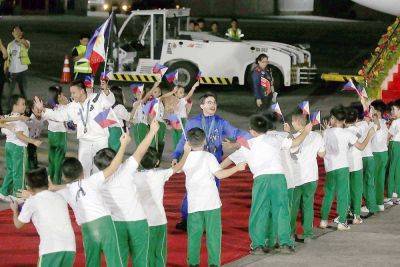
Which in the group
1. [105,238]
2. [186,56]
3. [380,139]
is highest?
[186,56]

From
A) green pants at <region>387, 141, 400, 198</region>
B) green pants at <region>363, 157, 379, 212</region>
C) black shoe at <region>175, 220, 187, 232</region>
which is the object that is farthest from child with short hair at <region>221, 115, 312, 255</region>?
green pants at <region>387, 141, 400, 198</region>

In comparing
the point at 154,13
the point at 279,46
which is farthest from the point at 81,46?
the point at 279,46

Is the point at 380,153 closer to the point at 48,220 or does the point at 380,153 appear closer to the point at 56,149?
the point at 56,149

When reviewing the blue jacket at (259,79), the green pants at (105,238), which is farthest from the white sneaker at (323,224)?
the blue jacket at (259,79)

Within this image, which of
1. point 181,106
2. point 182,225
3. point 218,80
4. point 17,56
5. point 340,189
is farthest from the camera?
point 218,80

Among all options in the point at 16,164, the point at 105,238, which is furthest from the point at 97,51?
the point at 105,238

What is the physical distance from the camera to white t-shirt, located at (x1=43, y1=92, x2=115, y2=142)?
531 inches

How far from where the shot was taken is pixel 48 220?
8.86 meters

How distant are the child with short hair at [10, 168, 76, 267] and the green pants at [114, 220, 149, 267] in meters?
0.69

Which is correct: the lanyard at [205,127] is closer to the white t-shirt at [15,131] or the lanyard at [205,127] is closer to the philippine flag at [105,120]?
the philippine flag at [105,120]

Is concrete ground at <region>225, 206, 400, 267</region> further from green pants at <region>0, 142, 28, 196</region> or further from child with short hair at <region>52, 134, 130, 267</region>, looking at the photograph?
green pants at <region>0, 142, 28, 196</region>

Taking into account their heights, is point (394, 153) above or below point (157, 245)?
above

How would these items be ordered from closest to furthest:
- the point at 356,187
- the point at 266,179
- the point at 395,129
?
the point at 266,179, the point at 356,187, the point at 395,129

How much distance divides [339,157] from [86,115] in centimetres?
330
